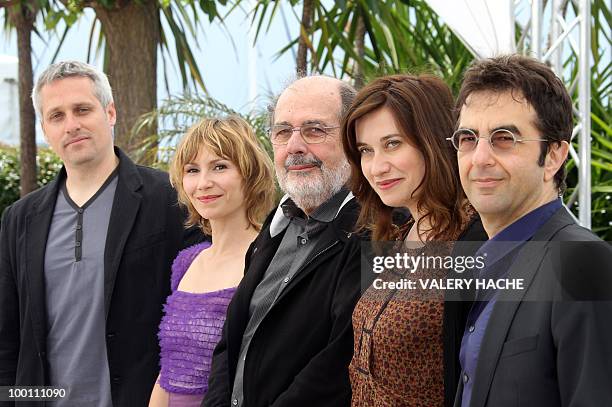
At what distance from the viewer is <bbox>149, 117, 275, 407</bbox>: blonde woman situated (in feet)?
9.96

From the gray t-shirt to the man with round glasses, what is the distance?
183 centimetres

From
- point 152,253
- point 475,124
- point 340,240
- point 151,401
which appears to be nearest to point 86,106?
point 152,253

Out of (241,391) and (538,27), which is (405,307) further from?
(538,27)

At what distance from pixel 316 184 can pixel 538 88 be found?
3.43ft

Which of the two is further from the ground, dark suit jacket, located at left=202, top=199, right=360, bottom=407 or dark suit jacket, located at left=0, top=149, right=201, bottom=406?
dark suit jacket, located at left=0, top=149, right=201, bottom=406

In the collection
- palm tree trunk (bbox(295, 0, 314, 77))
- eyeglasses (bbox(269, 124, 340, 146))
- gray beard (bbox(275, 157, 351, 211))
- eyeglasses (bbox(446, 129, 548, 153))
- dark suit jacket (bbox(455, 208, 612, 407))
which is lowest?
dark suit jacket (bbox(455, 208, 612, 407))

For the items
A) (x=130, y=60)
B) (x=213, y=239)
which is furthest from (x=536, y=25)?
(x=130, y=60)

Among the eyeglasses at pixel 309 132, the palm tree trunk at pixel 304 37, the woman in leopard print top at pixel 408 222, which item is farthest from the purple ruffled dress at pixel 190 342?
the palm tree trunk at pixel 304 37

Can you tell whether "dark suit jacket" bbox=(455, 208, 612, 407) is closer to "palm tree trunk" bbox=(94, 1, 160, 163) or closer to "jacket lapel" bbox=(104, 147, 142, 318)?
"jacket lapel" bbox=(104, 147, 142, 318)

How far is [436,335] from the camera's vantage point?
212 cm

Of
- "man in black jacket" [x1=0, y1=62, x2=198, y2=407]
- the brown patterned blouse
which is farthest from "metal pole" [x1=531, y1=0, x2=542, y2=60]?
the brown patterned blouse

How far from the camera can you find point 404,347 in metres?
2.14

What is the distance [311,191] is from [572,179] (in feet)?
16.9

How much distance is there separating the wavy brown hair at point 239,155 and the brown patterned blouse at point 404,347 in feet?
3.42
